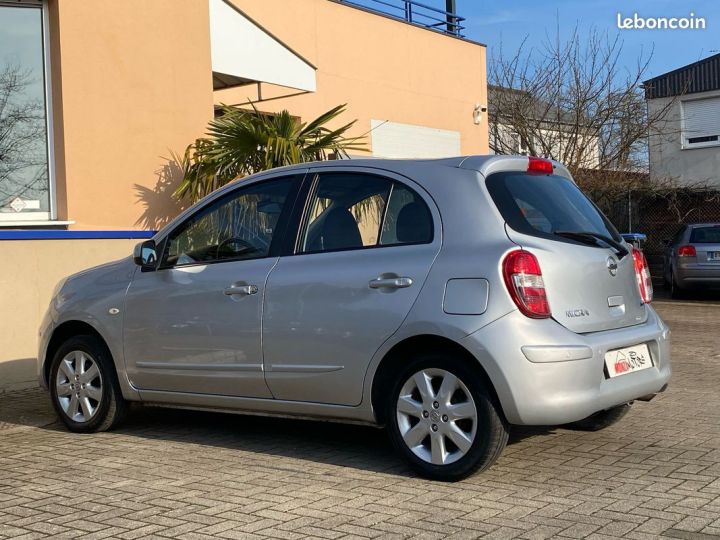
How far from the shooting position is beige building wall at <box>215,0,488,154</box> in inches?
629

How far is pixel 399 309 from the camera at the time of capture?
5.47 metres

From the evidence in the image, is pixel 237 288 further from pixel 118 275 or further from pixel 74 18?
pixel 74 18

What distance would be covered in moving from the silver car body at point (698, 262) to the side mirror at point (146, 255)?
12988 millimetres

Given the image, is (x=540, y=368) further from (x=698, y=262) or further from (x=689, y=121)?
(x=689, y=121)

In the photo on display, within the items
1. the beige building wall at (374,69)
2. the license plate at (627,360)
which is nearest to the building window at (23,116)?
the beige building wall at (374,69)

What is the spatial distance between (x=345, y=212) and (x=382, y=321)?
80cm

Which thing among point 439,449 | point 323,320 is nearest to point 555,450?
point 439,449

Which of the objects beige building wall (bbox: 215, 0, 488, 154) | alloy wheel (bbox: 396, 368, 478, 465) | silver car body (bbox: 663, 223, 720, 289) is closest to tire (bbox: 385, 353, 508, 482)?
alloy wheel (bbox: 396, 368, 478, 465)

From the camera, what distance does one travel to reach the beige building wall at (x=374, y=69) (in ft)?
52.4

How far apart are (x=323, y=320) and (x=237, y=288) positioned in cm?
70

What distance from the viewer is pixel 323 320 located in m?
5.78

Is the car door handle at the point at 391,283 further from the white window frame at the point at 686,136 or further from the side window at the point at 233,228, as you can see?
the white window frame at the point at 686,136

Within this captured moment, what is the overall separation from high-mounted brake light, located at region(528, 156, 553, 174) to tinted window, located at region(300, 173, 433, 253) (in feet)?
2.40

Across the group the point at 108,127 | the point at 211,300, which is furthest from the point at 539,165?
the point at 108,127
